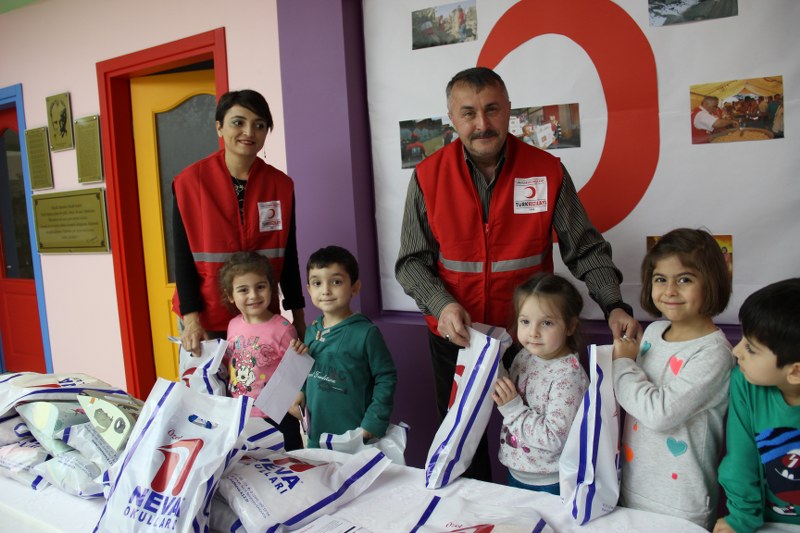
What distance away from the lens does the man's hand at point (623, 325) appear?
4.56 feet

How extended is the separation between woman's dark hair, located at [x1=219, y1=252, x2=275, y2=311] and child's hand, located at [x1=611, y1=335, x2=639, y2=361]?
1107 mm

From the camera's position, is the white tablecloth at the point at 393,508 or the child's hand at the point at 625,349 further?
the child's hand at the point at 625,349

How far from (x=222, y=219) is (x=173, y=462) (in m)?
1.00

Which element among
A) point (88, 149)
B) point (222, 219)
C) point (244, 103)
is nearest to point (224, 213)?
point (222, 219)

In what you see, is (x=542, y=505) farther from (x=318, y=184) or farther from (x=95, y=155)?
(x=95, y=155)

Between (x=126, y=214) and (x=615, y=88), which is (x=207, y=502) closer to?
(x=615, y=88)

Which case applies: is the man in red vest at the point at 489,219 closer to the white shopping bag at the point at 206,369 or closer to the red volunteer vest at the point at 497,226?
the red volunteer vest at the point at 497,226

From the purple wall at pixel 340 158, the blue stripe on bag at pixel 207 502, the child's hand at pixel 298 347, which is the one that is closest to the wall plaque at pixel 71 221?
the purple wall at pixel 340 158

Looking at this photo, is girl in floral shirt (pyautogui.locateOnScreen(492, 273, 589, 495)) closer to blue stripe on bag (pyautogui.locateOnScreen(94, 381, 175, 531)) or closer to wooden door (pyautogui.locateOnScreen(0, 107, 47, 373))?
blue stripe on bag (pyautogui.locateOnScreen(94, 381, 175, 531))

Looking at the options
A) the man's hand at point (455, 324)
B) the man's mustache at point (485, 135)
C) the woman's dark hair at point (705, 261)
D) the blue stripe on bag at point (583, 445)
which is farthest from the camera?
the man's mustache at point (485, 135)

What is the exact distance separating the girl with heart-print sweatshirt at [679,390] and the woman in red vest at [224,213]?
1.22 metres

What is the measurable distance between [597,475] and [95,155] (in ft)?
10.6

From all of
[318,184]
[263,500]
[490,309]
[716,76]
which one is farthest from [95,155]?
[716,76]

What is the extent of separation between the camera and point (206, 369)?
1.72m
